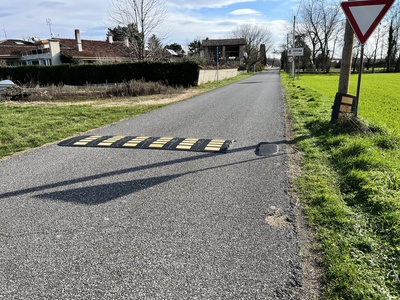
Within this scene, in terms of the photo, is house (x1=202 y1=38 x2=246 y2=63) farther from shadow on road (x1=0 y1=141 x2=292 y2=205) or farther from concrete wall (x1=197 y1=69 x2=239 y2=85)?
shadow on road (x1=0 y1=141 x2=292 y2=205)

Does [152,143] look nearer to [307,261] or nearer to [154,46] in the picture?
[307,261]

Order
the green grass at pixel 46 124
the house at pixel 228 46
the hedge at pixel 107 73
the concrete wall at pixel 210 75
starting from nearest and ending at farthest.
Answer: the green grass at pixel 46 124 → the hedge at pixel 107 73 → the concrete wall at pixel 210 75 → the house at pixel 228 46

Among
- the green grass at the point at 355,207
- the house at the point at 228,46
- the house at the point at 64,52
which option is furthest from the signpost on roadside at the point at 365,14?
the house at the point at 228,46

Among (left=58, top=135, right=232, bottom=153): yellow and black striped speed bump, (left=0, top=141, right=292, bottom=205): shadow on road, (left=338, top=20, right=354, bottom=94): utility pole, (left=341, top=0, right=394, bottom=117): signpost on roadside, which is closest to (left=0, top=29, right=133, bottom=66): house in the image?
(left=58, top=135, right=232, bottom=153): yellow and black striped speed bump

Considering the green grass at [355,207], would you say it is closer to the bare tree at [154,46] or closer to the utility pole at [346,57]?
the utility pole at [346,57]

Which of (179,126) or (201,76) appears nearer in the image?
(179,126)

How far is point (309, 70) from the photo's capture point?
72625 mm

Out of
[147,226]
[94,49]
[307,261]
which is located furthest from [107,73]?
[307,261]

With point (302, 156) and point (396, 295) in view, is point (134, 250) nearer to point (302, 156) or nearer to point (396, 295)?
point (396, 295)

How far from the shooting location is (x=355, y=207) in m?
3.69

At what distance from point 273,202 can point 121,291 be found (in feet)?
7.39

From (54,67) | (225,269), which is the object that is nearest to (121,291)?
(225,269)

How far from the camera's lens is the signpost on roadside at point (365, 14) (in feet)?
18.7

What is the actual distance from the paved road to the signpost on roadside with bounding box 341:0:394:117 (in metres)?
2.84
